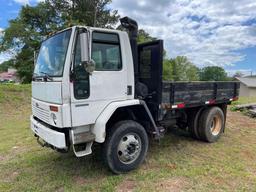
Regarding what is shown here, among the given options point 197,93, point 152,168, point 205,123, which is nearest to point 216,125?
point 205,123

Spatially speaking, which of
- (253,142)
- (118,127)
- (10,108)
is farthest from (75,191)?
(10,108)

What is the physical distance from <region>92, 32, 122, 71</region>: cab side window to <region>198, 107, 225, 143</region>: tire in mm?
2744

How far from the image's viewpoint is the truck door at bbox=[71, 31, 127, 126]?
3270 mm

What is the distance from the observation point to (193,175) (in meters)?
3.76

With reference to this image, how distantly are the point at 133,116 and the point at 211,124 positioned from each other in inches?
97.6

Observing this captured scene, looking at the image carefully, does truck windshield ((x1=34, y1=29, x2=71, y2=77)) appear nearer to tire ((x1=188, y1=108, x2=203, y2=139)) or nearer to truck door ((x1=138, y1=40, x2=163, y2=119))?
truck door ((x1=138, y1=40, x2=163, y2=119))

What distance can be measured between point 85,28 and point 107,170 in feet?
7.82

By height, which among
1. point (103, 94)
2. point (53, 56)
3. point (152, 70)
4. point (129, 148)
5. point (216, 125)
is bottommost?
point (216, 125)

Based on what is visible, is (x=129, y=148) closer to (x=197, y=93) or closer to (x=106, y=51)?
(x=106, y=51)

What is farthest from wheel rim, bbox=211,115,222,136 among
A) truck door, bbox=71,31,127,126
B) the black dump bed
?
truck door, bbox=71,31,127,126

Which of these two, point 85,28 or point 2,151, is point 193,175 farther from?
point 2,151

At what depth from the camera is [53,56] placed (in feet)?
11.7

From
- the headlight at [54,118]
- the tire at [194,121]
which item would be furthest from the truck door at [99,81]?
the tire at [194,121]

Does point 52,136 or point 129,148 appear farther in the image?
point 129,148
